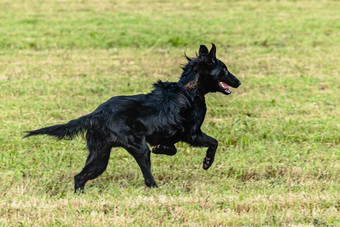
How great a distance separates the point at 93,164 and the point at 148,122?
0.67m

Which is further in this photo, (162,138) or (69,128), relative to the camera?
(162,138)

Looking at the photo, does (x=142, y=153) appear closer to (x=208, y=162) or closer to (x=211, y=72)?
(x=208, y=162)

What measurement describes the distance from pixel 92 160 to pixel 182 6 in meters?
16.2

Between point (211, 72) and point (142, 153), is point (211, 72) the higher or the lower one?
the higher one

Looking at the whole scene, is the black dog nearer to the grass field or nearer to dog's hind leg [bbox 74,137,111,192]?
dog's hind leg [bbox 74,137,111,192]

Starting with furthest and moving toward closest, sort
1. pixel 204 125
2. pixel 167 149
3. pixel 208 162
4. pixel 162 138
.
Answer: pixel 204 125
pixel 208 162
pixel 167 149
pixel 162 138

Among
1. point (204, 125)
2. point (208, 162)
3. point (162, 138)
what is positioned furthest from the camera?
point (204, 125)

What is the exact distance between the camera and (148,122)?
225 inches

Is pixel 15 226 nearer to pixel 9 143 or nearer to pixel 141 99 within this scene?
pixel 141 99

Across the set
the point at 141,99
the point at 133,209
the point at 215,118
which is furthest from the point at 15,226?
the point at 215,118

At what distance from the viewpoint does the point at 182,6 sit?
21250mm

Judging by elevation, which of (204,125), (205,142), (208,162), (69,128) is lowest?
(204,125)

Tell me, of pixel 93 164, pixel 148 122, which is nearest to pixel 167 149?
pixel 148 122

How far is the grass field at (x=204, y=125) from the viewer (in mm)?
5355
